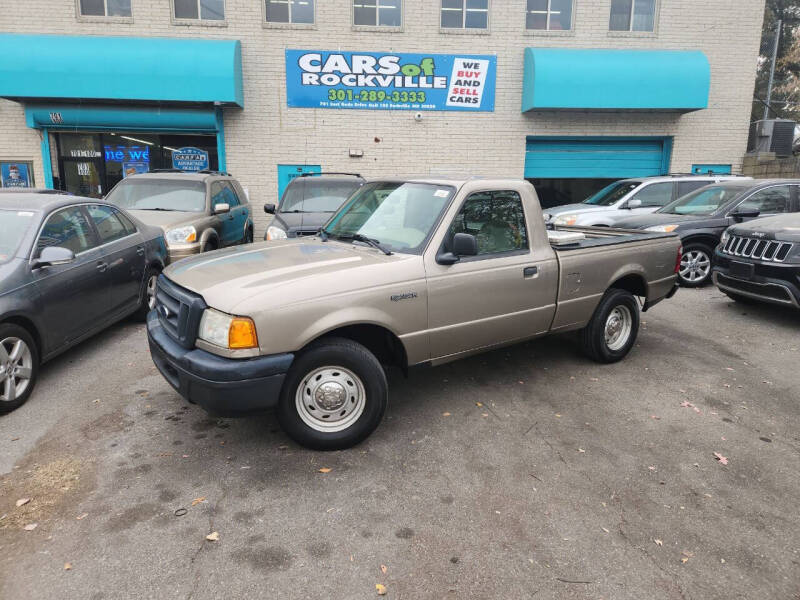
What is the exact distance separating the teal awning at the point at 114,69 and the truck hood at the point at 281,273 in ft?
31.9

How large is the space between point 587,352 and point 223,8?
1265 centimetres

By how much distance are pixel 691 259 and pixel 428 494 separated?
7653mm

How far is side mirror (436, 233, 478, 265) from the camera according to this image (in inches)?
151

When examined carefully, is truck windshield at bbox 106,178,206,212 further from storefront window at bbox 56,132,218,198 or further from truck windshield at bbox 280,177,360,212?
storefront window at bbox 56,132,218,198

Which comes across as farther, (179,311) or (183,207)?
(183,207)

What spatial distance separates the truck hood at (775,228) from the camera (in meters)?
6.83

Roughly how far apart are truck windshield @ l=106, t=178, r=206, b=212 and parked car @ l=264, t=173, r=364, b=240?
1135 mm

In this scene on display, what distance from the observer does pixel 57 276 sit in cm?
482

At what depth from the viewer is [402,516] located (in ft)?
10.0

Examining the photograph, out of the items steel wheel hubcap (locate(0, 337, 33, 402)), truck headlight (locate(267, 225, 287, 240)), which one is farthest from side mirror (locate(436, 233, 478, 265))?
truck headlight (locate(267, 225, 287, 240))

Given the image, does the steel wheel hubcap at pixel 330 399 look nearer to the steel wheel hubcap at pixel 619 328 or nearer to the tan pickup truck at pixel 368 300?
the tan pickup truck at pixel 368 300

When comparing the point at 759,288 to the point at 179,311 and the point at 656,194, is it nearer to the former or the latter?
the point at 656,194

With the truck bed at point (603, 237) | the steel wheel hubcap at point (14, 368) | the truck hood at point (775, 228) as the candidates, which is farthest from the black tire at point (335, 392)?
the truck hood at point (775, 228)

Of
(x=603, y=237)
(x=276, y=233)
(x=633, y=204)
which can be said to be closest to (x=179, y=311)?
(x=603, y=237)
